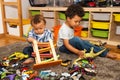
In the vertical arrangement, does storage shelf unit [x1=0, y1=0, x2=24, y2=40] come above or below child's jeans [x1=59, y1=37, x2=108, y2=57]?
above

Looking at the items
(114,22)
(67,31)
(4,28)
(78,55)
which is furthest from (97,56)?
(4,28)

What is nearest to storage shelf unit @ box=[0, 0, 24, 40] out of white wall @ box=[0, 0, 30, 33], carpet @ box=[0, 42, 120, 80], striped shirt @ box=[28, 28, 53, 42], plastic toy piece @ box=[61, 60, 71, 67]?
white wall @ box=[0, 0, 30, 33]

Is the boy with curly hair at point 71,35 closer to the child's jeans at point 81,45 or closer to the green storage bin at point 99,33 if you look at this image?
the child's jeans at point 81,45

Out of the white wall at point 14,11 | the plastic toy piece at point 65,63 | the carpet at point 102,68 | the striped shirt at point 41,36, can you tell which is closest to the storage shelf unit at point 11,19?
the white wall at point 14,11

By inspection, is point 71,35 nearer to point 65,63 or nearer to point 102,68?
point 65,63

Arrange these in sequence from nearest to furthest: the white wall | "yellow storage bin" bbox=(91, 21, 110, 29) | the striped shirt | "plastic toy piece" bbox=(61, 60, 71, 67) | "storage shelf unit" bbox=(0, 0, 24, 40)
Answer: "plastic toy piece" bbox=(61, 60, 71, 67), the striped shirt, "yellow storage bin" bbox=(91, 21, 110, 29), "storage shelf unit" bbox=(0, 0, 24, 40), the white wall

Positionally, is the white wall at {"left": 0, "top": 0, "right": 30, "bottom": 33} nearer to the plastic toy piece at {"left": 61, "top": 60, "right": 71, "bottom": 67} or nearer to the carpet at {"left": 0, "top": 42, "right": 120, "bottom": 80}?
the carpet at {"left": 0, "top": 42, "right": 120, "bottom": 80}

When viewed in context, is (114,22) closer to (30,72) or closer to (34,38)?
(34,38)

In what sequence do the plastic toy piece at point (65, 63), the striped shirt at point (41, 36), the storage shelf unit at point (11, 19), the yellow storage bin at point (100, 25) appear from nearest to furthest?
the plastic toy piece at point (65, 63) < the striped shirt at point (41, 36) < the yellow storage bin at point (100, 25) < the storage shelf unit at point (11, 19)

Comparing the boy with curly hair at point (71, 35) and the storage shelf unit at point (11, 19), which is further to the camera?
the storage shelf unit at point (11, 19)

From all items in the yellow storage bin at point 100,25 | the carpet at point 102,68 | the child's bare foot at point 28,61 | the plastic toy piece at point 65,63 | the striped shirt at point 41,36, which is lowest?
the carpet at point 102,68

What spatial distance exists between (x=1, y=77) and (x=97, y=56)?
73cm

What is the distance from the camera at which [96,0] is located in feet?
6.27

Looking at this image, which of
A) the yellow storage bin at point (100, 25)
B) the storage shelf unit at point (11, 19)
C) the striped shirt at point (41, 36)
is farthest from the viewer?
the storage shelf unit at point (11, 19)
